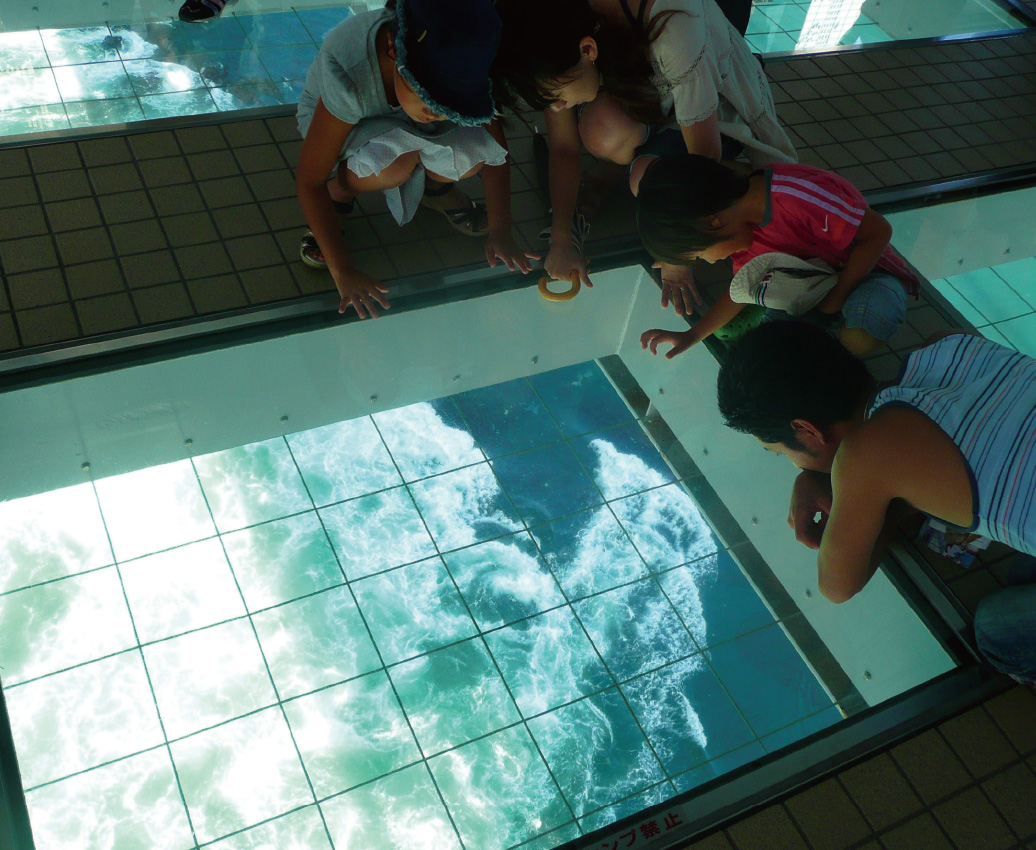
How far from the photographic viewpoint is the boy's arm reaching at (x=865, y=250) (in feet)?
5.10

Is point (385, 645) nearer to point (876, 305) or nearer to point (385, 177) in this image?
point (385, 177)

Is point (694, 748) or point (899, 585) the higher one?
point (899, 585)

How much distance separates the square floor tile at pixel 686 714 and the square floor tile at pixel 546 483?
0.43 metres

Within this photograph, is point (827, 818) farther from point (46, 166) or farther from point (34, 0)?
point (34, 0)

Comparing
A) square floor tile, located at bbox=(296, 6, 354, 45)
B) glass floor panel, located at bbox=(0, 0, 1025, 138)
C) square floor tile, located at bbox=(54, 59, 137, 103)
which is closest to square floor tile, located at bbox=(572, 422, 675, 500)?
glass floor panel, located at bbox=(0, 0, 1025, 138)

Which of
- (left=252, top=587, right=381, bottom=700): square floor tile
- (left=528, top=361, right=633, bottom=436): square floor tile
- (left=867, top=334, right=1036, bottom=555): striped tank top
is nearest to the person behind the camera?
(left=867, top=334, right=1036, bottom=555): striped tank top

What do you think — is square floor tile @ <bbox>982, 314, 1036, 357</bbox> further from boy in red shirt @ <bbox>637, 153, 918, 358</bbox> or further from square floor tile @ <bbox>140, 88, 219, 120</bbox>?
square floor tile @ <bbox>140, 88, 219, 120</bbox>

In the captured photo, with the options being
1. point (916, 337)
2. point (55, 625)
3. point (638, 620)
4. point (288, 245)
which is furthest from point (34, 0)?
point (916, 337)

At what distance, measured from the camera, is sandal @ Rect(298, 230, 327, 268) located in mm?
1805

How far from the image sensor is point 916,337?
6.64 feet

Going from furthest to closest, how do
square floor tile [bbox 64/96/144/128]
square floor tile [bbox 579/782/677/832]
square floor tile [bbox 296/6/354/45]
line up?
square floor tile [bbox 296/6/354/45], square floor tile [bbox 64/96/144/128], square floor tile [bbox 579/782/677/832]

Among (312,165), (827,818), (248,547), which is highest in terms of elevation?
(312,165)

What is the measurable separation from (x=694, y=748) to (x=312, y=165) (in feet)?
4.30

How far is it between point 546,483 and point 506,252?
1.77ft
